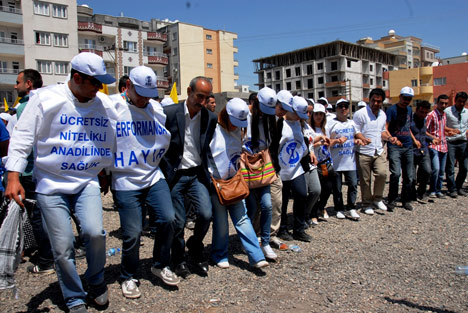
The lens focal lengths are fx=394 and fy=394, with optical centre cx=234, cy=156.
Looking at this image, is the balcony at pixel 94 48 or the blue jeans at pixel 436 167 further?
the balcony at pixel 94 48

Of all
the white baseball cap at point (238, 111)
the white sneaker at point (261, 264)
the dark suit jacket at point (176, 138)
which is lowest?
the white sneaker at point (261, 264)

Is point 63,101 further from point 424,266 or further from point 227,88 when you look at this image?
point 227,88

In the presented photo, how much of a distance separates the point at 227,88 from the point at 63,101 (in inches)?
2690

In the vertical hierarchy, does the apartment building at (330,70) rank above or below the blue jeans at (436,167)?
above

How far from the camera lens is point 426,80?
69.9 meters

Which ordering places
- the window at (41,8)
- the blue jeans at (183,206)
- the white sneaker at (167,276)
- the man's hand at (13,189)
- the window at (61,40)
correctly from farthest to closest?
the window at (61,40)
the window at (41,8)
the blue jeans at (183,206)
the white sneaker at (167,276)
the man's hand at (13,189)

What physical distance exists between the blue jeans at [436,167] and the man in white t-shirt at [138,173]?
21.7ft

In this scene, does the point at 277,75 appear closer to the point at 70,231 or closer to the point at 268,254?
the point at 268,254

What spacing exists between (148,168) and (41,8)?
44918 millimetres

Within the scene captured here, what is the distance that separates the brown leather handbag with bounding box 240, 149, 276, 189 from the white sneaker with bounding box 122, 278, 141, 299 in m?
1.72

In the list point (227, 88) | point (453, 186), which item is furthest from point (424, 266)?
point (227, 88)

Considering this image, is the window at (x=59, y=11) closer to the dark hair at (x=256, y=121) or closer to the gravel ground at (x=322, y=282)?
the gravel ground at (x=322, y=282)

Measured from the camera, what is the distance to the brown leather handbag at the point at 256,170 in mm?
4672

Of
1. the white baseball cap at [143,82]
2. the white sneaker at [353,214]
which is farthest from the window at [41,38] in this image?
the white baseball cap at [143,82]
